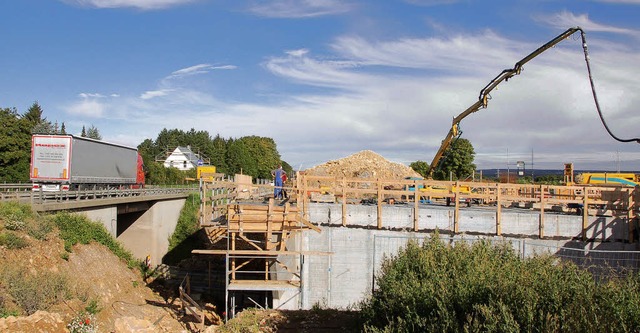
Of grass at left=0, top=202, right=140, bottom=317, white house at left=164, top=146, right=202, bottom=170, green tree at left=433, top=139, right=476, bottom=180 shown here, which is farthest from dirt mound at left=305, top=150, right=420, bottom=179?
white house at left=164, top=146, right=202, bottom=170

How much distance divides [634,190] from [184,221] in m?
27.8

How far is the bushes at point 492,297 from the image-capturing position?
597cm

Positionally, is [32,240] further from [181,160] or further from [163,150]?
[163,150]

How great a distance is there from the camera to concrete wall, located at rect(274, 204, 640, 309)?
50.5ft

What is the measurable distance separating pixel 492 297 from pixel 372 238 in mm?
8771

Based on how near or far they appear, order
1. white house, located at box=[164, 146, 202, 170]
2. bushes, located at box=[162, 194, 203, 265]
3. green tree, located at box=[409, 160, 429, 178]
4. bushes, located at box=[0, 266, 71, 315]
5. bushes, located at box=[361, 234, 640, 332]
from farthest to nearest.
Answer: white house, located at box=[164, 146, 202, 170] < green tree, located at box=[409, 160, 429, 178] < bushes, located at box=[162, 194, 203, 265] < bushes, located at box=[0, 266, 71, 315] < bushes, located at box=[361, 234, 640, 332]

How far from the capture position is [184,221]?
35.4 metres

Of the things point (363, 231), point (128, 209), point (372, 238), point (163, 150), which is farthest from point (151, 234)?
point (163, 150)

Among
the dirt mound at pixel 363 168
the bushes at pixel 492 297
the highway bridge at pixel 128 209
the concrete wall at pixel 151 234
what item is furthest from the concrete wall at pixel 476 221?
the dirt mound at pixel 363 168

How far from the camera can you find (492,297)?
7086mm

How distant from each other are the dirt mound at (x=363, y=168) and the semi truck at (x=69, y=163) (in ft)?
60.8

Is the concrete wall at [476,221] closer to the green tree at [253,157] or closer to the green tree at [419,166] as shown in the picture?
the green tree at [419,166]

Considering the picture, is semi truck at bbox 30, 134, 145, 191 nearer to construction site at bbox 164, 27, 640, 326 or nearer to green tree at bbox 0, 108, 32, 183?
construction site at bbox 164, 27, 640, 326

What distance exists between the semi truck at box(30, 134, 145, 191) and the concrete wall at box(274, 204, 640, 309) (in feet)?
46.4
